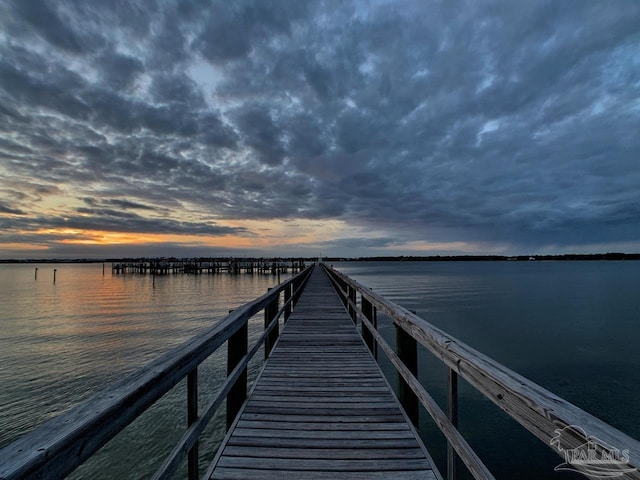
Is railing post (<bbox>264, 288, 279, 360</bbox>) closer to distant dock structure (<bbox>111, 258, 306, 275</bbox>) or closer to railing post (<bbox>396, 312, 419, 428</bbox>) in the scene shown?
railing post (<bbox>396, 312, 419, 428</bbox>)

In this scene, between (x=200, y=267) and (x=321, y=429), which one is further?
(x=200, y=267)

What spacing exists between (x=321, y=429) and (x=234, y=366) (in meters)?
1.13

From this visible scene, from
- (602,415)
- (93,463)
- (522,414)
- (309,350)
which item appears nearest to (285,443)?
(522,414)

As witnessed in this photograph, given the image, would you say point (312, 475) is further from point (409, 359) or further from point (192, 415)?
point (409, 359)

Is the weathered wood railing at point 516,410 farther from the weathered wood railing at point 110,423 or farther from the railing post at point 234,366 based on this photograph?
the railing post at point 234,366

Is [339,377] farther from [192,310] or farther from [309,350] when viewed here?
[192,310]

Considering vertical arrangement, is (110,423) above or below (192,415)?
above

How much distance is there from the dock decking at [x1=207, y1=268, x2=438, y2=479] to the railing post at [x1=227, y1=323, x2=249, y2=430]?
0.37 ft
